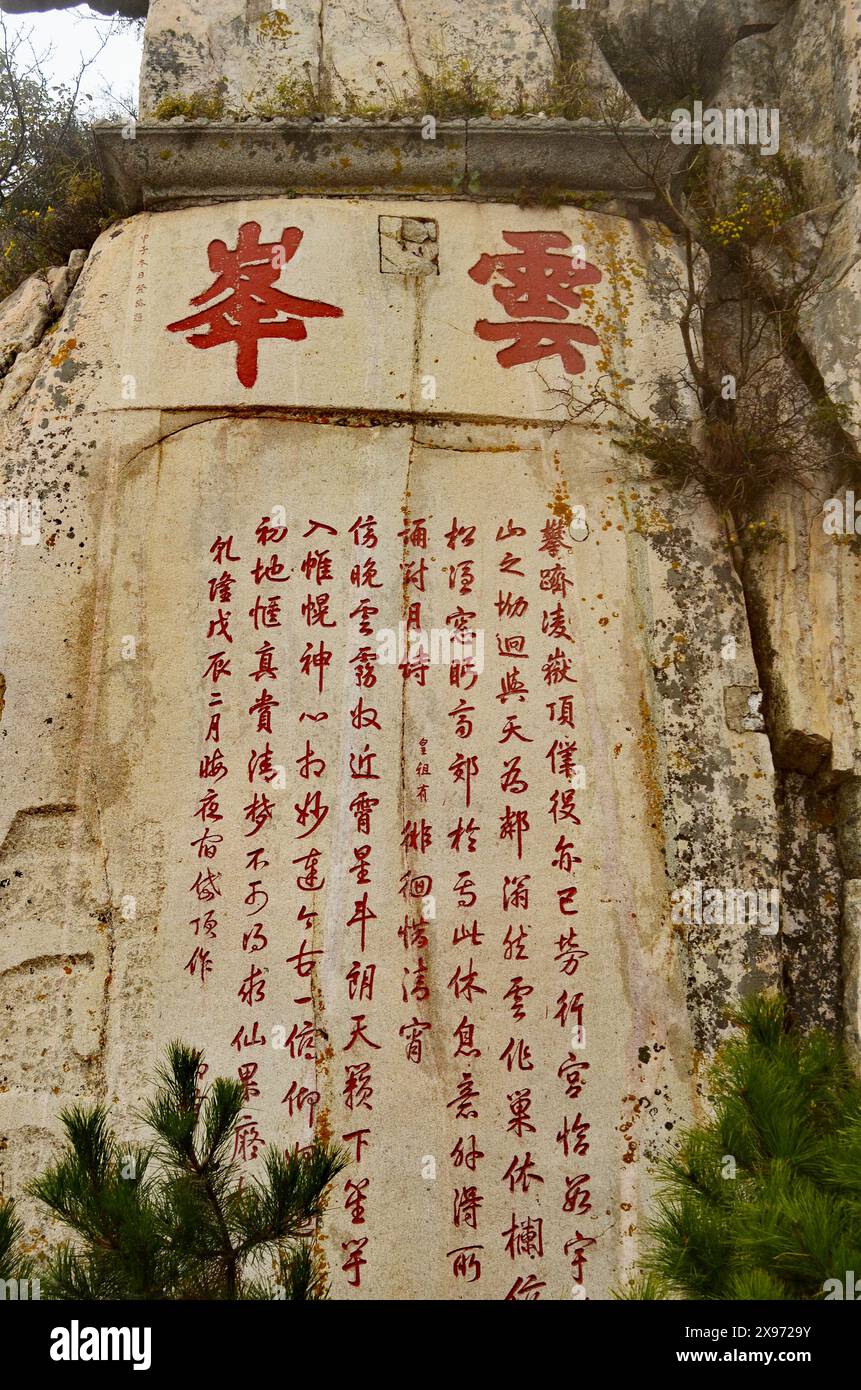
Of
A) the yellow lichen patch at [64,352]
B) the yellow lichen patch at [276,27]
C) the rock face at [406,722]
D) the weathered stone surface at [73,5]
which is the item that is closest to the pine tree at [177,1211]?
Answer: the rock face at [406,722]

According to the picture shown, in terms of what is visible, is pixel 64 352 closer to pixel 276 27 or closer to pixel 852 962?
pixel 276 27

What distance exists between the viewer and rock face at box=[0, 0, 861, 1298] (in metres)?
3.74

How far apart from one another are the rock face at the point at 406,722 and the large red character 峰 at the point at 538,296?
0.05 ft

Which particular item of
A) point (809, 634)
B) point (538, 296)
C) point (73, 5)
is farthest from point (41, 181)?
point (809, 634)

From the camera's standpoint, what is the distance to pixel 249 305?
455 cm

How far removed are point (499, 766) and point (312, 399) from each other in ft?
4.86

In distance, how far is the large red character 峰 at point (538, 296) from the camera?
4.54 m

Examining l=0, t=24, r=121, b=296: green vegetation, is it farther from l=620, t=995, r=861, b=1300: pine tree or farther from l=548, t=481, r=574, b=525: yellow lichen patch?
l=620, t=995, r=861, b=1300: pine tree

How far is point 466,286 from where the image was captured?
462 cm

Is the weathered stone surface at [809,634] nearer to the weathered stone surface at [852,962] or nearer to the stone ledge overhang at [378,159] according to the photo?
the weathered stone surface at [852,962]

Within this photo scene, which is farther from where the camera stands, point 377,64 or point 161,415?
point 377,64

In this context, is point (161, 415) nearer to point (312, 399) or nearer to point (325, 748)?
point (312, 399)

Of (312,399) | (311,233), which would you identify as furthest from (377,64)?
(312,399)

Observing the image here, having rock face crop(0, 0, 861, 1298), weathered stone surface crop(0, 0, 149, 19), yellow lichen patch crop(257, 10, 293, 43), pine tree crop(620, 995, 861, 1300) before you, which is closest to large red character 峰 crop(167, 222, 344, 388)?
rock face crop(0, 0, 861, 1298)
